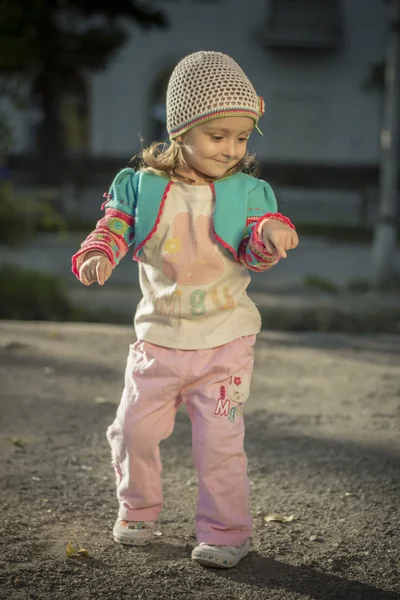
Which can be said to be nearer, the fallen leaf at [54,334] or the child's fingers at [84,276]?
the child's fingers at [84,276]

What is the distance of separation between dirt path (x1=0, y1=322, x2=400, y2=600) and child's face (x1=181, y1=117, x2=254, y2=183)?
1153 millimetres

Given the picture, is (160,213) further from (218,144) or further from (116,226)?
(218,144)

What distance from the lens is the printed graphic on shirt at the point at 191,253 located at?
295 centimetres

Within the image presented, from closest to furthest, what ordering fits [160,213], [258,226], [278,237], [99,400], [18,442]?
[278,237] < [258,226] < [160,213] < [18,442] < [99,400]

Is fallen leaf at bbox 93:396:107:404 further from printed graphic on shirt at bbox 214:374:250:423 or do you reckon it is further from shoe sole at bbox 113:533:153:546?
printed graphic on shirt at bbox 214:374:250:423

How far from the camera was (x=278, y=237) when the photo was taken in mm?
2727

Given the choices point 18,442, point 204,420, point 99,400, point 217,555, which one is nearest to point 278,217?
point 204,420

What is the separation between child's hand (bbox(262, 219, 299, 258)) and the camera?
2.73 meters

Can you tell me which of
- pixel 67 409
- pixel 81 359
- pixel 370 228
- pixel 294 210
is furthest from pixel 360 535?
pixel 294 210

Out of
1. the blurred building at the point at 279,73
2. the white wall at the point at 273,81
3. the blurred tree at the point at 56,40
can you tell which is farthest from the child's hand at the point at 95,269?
the white wall at the point at 273,81

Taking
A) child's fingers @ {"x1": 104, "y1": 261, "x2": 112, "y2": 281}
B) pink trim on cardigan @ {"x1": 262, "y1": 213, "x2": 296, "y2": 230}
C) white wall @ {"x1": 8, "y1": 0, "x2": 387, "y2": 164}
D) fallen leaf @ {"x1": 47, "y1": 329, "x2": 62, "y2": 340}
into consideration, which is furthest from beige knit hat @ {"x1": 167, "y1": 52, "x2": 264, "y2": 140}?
white wall @ {"x1": 8, "y1": 0, "x2": 387, "y2": 164}

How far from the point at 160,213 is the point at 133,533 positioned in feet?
3.15

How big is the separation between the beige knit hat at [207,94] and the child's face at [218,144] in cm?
2

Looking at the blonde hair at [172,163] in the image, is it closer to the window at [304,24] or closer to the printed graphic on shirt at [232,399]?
the printed graphic on shirt at [232,399]
